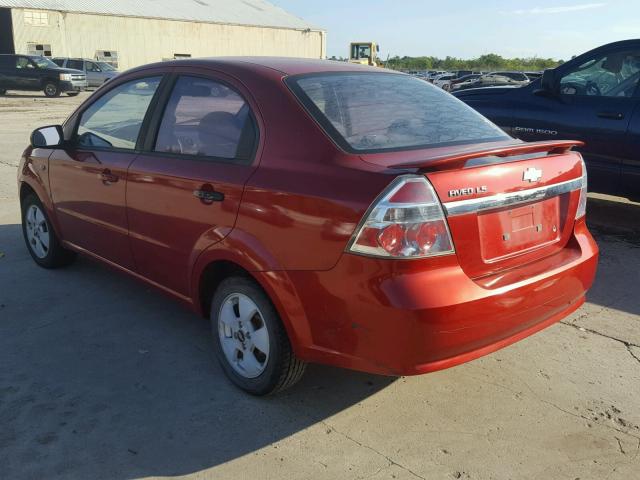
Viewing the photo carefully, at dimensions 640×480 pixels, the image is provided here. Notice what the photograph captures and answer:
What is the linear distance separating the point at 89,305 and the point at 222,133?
1.88 metres

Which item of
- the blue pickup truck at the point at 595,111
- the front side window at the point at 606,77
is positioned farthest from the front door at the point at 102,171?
the front side window at the point at 606,77

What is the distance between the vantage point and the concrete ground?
2.80 metres

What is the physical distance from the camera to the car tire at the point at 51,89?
1110 inches

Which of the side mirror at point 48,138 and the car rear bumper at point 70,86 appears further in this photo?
the car rear bumper at point 70,86

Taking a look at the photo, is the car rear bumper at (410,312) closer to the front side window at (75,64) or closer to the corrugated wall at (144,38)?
the front side window at (75,64)

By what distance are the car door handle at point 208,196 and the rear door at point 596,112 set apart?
170 inches

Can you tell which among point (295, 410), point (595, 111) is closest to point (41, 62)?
point (595, 111)

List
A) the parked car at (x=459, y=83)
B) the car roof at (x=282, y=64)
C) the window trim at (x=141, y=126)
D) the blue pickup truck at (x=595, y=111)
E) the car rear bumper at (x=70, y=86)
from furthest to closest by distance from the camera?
the car rear bumper at (x=70, y=86)
the parked car at (x=459, y=83)
the blue pickup truck at (x=595, y=111)
the window trim at (x=141, y=126)
the car roof at (x=282, y=64)

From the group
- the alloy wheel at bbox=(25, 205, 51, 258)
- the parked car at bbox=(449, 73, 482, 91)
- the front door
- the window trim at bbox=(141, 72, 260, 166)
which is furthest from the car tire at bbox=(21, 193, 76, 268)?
the parked car at bbox=(449, 73, 482, 91)

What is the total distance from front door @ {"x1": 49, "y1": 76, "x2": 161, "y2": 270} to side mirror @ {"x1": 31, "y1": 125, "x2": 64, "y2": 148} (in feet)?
0.28

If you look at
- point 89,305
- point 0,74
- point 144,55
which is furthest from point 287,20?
point 89,305

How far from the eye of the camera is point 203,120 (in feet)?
11.6

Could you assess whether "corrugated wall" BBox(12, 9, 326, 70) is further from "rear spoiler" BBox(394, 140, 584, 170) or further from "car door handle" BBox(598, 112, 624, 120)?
"rear spoiler" BBox(394, 140, 584, 170)

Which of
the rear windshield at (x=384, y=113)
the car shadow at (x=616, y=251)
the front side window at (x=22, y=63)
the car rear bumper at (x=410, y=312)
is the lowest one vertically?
the car shadow at (x=616, y=251)
